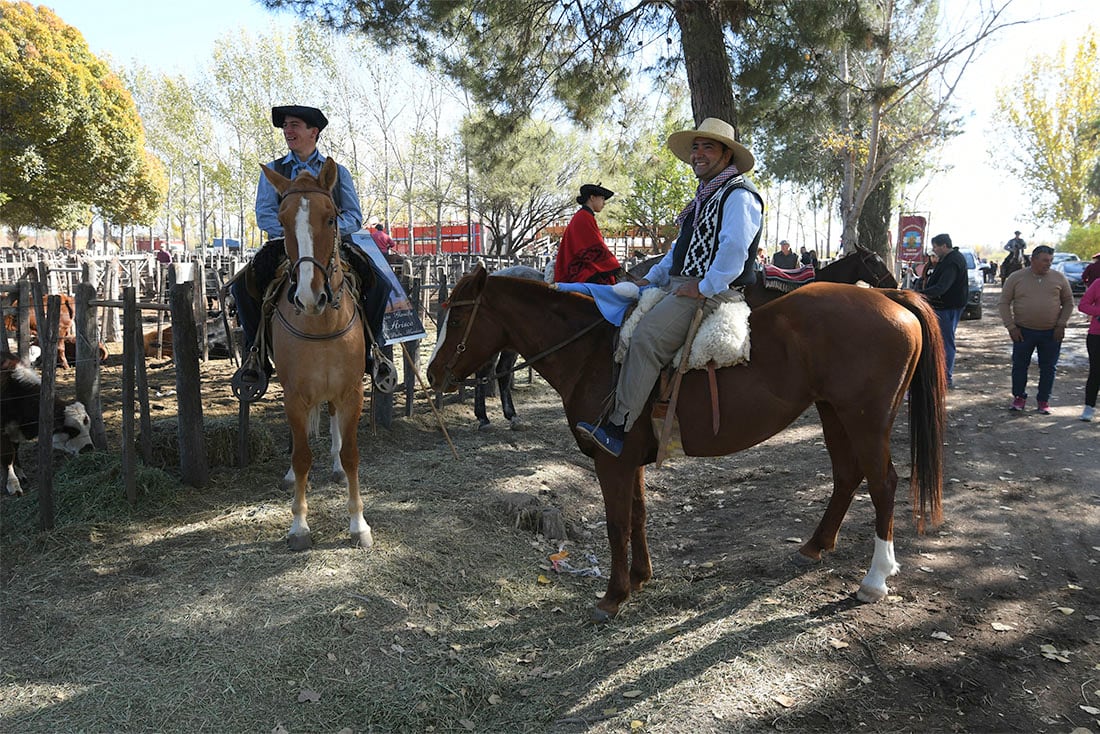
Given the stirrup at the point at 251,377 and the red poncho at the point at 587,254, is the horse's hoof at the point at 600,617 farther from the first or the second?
the red poncho at the point at 587,254

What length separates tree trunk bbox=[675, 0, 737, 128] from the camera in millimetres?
8516

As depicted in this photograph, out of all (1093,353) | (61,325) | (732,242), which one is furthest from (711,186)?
(61,325)

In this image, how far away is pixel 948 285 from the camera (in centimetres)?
944

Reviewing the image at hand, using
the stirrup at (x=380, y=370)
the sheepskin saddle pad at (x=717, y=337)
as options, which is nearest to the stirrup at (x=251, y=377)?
the stirrup at (x=380, y=370)

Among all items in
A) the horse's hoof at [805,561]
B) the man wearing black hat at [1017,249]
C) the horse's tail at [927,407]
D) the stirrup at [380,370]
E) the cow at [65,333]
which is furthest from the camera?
the man wearing black hat at [1017,249]

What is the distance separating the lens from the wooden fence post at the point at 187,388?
18.4 ft

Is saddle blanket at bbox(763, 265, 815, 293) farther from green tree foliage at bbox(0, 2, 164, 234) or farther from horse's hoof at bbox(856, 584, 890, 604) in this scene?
green tree foliage at bbox(0, 2, 164, 234)

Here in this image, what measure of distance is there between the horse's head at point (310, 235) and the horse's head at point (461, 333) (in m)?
0.78

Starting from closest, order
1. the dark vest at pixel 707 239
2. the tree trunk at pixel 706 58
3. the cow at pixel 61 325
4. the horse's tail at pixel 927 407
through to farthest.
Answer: the dark vest at pixel 707 239 < the horse's tail at pixel 927 407 < the tree trunk at pixel 706 58 < the cow at pixel 61 325

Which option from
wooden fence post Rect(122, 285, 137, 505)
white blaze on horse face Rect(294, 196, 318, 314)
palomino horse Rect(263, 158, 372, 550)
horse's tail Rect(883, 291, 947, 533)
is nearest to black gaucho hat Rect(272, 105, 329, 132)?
palomino horse Rect(263, 158, 372, 550)

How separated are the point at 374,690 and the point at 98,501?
322cm

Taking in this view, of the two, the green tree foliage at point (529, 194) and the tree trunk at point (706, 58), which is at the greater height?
the green tree foliage at point (529, 194)

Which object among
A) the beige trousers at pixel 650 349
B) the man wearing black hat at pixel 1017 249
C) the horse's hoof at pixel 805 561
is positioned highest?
the man wearing black hat at pixel 1017 249

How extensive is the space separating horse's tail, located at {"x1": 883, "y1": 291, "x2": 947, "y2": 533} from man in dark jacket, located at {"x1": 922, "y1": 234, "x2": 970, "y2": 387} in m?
5.78
